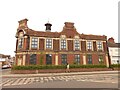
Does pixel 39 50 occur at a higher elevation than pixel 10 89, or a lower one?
higher

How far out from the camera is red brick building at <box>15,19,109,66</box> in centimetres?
3588

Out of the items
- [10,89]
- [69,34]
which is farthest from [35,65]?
[10,89]

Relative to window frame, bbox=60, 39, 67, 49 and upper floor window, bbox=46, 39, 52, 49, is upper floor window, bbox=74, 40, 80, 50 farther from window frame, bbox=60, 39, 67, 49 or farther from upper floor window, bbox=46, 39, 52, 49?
upper floor window, bbox=46, 39, 52, 49

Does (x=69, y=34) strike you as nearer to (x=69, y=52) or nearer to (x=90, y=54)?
(x=69, y=52)

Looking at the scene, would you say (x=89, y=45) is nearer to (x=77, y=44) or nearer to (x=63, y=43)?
(x=77, y=44)

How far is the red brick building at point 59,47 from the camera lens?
35.9m

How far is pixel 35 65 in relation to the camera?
33812 millimetres

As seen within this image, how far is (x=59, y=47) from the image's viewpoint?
1484 inches

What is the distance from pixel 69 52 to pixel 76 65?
3668mm

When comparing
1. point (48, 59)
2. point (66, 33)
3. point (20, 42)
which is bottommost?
point (48, 59)

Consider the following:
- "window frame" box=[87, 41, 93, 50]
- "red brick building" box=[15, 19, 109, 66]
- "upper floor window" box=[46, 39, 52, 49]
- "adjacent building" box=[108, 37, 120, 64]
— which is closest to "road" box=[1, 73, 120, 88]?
"red brick building" box=[15, 19, 109, 66]

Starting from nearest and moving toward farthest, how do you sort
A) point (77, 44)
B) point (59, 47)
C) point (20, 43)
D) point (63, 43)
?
point (20, 43)
point (59, 47)
point (63, 43)
point (77, 44)

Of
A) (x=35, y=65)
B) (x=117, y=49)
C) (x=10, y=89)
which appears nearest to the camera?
(x=10, y=89)

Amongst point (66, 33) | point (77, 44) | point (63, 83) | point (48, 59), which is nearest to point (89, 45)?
point (77, 44)
